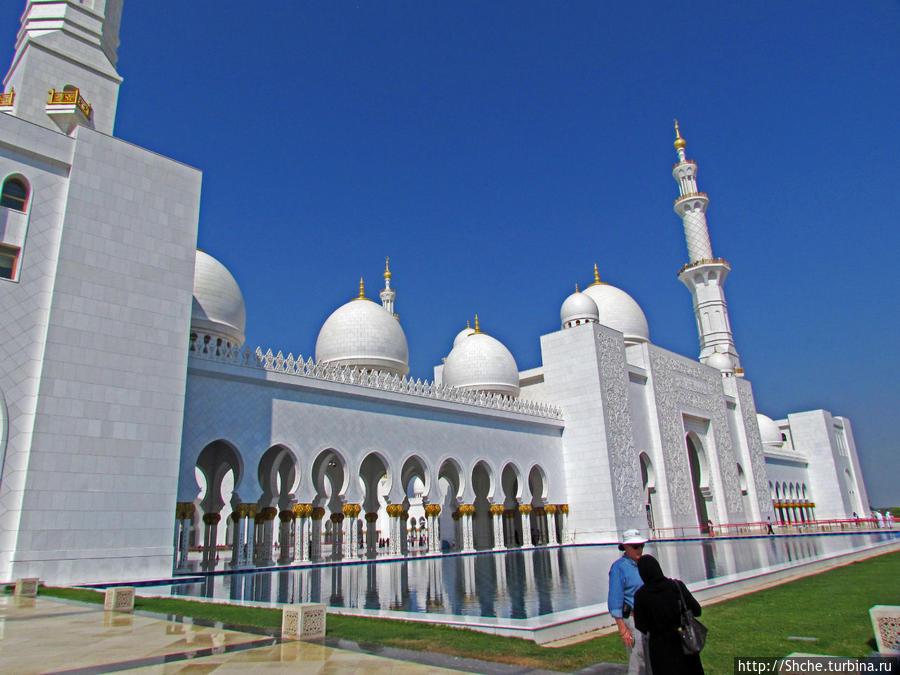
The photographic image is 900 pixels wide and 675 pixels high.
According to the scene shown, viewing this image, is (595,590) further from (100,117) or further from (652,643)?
(100,117)

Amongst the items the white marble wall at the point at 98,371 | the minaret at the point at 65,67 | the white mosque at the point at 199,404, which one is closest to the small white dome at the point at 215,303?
the white mosque at the point at 199,404

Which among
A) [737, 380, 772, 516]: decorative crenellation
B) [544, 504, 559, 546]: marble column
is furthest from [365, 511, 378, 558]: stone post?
[737, 380, 772, 516]: decorative crenellation

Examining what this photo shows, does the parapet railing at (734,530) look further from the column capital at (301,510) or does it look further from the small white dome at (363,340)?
the column capital at (301,510)

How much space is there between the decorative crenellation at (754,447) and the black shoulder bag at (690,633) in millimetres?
24402

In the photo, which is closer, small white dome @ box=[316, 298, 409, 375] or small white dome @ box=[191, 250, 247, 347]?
small white dome @ box=[191, 250, 247, 347]

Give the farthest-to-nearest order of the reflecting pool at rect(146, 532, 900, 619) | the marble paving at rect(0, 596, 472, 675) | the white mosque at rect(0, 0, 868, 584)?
the white mosque at rect(0, 0, 868, 584) → the reflecting pool at rect(146, 532, 900, 619) → the marble paving at rect(0, 596, 472, 675)

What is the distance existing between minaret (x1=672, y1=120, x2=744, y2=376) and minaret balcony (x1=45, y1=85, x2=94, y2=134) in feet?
76.1

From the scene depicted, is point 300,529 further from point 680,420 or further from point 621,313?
point 621,313

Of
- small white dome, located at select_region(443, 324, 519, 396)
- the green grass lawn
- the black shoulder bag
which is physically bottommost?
the green grass lawn

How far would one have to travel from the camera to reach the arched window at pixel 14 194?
867 cm

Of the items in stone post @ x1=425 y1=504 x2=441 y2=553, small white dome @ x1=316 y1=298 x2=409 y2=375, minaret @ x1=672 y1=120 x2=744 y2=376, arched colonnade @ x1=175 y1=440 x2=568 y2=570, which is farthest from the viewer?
minaret @ x1=672 y1=120 x2=744 y2=376

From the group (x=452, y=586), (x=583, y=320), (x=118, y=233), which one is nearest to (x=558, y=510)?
(x=583, y=320)

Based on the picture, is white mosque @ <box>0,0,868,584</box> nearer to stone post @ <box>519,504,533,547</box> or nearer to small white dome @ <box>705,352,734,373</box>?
stone post @ <box>519,504,533,547</box>

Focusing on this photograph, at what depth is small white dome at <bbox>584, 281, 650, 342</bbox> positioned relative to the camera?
22.5m
